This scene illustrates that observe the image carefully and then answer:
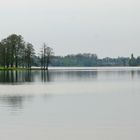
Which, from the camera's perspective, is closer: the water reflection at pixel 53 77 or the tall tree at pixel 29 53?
the water reflection at pixel 53 77

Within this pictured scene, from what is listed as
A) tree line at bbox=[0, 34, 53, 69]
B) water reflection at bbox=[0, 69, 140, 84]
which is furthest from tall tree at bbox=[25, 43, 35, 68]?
water reflection at bbox=[0, 69, 140, 84]

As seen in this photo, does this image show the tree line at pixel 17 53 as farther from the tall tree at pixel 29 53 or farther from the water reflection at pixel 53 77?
the water reflection at pixel 53 77

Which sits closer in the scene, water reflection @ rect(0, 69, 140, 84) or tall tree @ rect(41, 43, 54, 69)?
water reflection @ rect(0, 69, 140, 84)

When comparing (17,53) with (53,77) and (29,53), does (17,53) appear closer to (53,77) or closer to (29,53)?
(29,53)

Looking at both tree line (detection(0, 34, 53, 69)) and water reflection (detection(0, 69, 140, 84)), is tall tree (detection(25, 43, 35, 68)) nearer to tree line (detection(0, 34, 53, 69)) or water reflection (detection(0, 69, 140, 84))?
tree line (detection(0, 34, 53, 69))

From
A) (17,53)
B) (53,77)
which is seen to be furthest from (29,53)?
(53,77)

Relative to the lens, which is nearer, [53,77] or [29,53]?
[53,77]

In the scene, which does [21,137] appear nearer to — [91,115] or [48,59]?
[91,115]

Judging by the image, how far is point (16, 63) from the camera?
14488 cm

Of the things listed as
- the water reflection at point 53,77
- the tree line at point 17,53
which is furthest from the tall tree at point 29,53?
the water reflection at point 53,77

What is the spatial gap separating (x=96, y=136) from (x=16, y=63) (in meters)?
127

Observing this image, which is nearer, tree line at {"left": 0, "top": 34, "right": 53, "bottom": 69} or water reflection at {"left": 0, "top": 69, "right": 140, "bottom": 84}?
water reflection at {"left": 0, "top": 69, "right": 140, "bottom": 84}

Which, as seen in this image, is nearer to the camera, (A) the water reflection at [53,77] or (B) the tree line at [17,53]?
(A) the water reflection at [53,77]

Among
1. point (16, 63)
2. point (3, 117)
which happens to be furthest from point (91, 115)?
point (16, 63)
